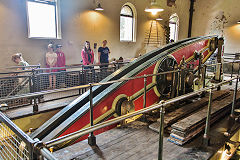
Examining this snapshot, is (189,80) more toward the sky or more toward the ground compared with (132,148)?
more toward the sky

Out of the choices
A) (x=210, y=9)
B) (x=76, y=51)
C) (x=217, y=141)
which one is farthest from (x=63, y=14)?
(x=210, y=9)

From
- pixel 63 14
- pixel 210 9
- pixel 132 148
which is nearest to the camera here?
pixel 132 148

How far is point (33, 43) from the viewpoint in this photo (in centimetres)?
582

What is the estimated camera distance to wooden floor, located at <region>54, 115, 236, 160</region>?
1.98 meters

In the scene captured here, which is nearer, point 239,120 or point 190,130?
point 190,130

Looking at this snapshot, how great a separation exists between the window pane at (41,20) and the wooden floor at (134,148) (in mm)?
4783

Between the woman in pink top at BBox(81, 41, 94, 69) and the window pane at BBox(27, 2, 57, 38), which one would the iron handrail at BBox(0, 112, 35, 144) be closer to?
the woman in pink top at BBox(81, 41, 94, 69)

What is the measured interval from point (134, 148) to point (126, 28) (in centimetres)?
760

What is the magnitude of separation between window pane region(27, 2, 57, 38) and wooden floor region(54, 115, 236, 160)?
4783 millimetres

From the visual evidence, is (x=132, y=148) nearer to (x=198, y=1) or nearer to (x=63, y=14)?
(x=63, y=14)

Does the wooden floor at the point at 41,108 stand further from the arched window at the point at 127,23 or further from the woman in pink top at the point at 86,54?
the arched window at the point at 127,23

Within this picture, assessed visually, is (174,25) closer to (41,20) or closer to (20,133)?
(41,20)

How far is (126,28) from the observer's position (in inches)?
354

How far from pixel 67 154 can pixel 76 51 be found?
5.39 metres
